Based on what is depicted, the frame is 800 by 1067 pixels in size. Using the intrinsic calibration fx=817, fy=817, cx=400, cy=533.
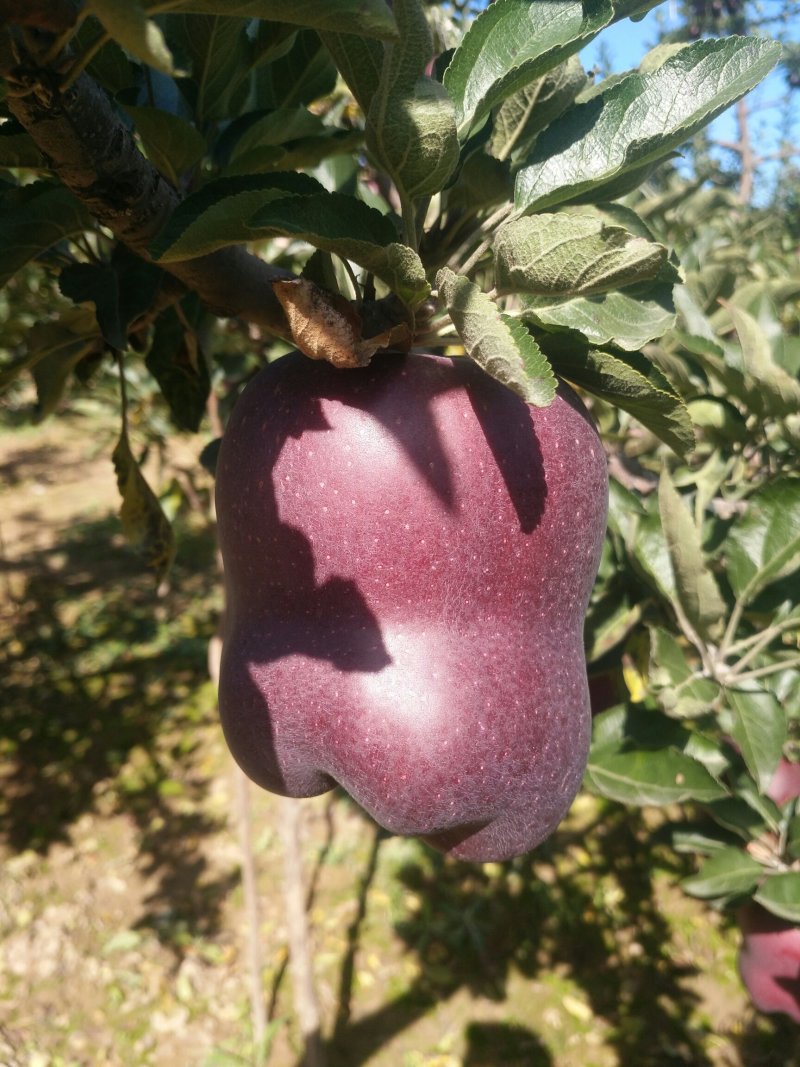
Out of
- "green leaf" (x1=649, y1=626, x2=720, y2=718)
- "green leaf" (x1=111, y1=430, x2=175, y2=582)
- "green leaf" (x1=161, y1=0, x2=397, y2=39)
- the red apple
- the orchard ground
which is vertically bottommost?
the orchard ground

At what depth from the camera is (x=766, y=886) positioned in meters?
1.03

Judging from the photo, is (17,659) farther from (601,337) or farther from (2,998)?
(601,337)

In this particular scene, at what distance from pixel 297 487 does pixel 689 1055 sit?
231cm

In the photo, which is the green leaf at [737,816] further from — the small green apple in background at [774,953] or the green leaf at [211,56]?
the green leaf at [211,56]

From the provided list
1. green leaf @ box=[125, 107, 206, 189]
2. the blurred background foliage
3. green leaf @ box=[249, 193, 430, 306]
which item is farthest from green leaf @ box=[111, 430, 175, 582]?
green leaf @ box=[249, 193, 430, 306]

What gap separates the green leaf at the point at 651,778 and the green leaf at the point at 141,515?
1.82 ft

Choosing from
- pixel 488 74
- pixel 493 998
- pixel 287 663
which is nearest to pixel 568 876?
pixel 493 998

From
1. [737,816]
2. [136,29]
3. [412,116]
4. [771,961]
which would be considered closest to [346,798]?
[771,961]

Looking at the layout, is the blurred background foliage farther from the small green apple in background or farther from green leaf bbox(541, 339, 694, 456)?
the small green apple in background

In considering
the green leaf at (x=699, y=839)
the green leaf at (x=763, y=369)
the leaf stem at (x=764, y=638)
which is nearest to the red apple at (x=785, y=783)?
the green leaf at (x=699, y=839)

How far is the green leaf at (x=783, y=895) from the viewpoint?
99 cm

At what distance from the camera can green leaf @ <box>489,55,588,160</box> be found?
0.59 m

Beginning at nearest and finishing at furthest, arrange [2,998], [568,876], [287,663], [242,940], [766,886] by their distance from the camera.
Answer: [287,663] < [766,886] < [2,998] < [242,940] < [568,876]

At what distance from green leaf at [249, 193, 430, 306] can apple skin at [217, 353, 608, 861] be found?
94 mm
